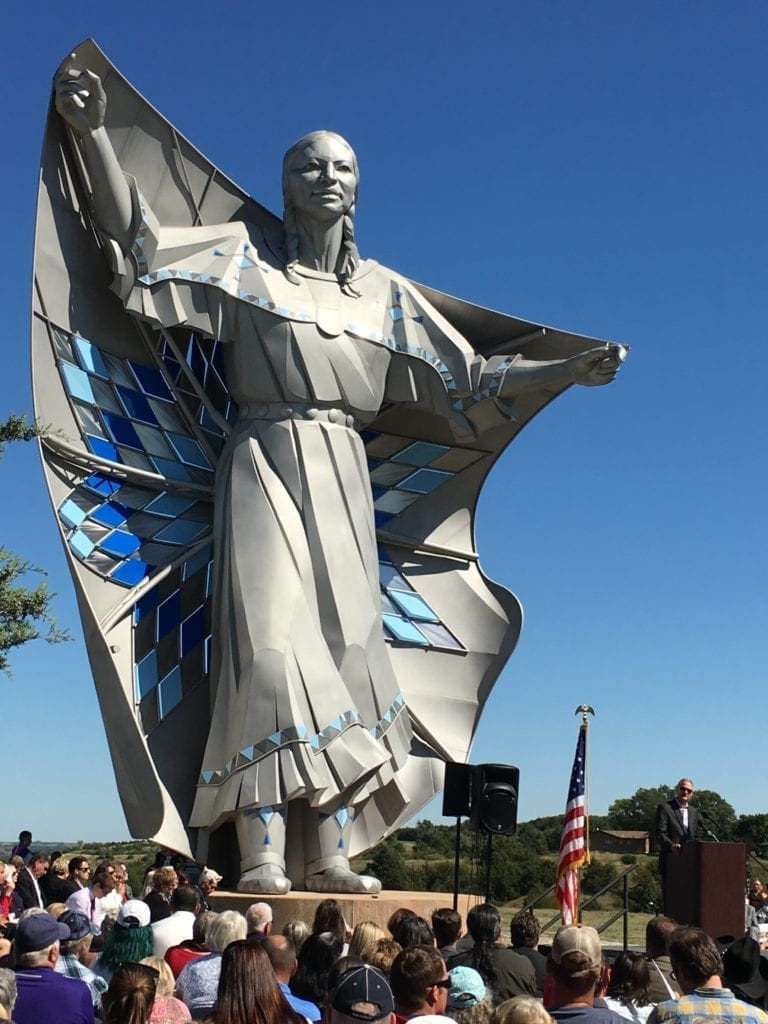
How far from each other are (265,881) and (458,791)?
6.05 ft

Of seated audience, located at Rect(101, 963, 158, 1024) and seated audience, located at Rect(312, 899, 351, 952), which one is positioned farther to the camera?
seated audience, located at Rect(312, 899, 351, 952)

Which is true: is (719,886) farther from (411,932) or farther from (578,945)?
(578,945)

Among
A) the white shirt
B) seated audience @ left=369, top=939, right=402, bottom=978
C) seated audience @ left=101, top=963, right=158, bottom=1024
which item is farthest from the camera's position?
the white shirt

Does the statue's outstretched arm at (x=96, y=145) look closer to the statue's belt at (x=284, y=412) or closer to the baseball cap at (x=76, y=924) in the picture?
the statue's belt at (x=284, y=412)

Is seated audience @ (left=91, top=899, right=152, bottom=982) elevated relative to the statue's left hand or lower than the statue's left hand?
lower

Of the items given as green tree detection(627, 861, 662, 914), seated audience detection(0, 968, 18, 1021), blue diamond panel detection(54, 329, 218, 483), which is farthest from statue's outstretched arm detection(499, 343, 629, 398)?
green tree detection(627, 861, 662, 914)

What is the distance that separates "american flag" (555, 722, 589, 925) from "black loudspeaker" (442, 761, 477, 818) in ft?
4.34

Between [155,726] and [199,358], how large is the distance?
382 centimetres

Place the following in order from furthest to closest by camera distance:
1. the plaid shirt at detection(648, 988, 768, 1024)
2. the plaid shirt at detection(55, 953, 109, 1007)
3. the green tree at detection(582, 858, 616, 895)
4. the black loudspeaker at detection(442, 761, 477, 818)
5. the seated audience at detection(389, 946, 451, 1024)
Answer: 1. the green tree at detection(582, 858, 616, 895)
2. the black loudspeaker at detection(442, 761, 477, 818)
3. the plaid shirt at detection(55, 953, 109, 1007)
4. the seated audience at detection(389, 946, 451, 1024)
5. the plaid shirt at detection(648, 988, 768, 1024)

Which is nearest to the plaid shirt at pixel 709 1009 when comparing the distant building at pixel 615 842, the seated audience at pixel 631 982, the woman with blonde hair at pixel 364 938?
the seated audience at pixel 631 982

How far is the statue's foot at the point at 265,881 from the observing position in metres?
11.6

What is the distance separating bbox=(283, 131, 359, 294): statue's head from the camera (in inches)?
531

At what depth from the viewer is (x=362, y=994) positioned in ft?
12.8

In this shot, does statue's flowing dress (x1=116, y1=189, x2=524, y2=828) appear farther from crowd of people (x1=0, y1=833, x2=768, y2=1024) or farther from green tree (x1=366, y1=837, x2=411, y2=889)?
green tree (x1=366, y1=837, x2=411, y2=889)
